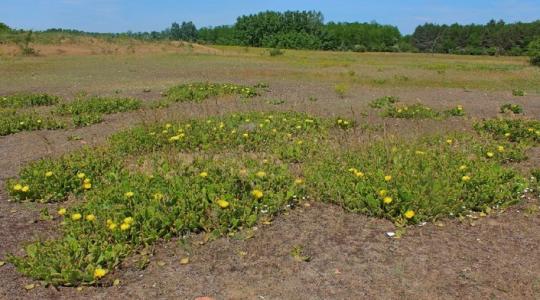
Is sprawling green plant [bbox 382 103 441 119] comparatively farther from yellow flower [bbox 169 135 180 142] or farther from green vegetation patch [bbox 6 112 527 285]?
yellow flower [bbox 169 135 180 142]

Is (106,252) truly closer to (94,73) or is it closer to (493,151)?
(493,151)

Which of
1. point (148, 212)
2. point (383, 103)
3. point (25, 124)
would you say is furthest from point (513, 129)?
point (25, 124)

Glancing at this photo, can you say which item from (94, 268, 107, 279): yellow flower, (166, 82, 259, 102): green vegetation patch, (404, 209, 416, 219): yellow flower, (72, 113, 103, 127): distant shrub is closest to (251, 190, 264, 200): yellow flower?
(404, 209, 416, 219): yellow flower

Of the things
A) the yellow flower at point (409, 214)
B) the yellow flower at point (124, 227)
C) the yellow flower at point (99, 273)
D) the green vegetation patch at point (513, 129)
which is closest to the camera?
the yellow flower at point (99, 273)

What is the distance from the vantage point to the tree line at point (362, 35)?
10612cm

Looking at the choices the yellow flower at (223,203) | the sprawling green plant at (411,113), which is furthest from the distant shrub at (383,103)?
the yellow flower at (223,203)

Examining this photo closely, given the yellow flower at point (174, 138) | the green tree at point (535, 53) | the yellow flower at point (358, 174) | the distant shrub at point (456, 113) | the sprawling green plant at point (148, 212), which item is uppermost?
the green tree at point (535, 53)

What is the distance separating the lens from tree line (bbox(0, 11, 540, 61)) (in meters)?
106

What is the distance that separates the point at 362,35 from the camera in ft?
429

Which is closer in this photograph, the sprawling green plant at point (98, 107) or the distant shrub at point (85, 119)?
the distant shrub at point (85, 119)

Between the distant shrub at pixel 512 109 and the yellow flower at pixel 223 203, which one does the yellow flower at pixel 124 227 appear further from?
the distant shrub at pixel 512 109

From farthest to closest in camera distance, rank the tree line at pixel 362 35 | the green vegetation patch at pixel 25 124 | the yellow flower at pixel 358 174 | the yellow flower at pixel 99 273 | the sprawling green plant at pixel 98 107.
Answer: the tree line at pixel 362 35, the sprawling green plant at pixel 98 107, the green vegetation patch at pixel 25 124, the yellow flower at pixel 358 174, the yellow flower at pixel 99 273

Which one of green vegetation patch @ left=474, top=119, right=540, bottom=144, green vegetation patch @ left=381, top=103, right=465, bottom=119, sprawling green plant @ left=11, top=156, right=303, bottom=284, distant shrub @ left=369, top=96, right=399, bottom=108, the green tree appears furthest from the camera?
the green tree

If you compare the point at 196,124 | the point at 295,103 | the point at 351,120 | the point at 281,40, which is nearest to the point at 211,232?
the point at 196,124
